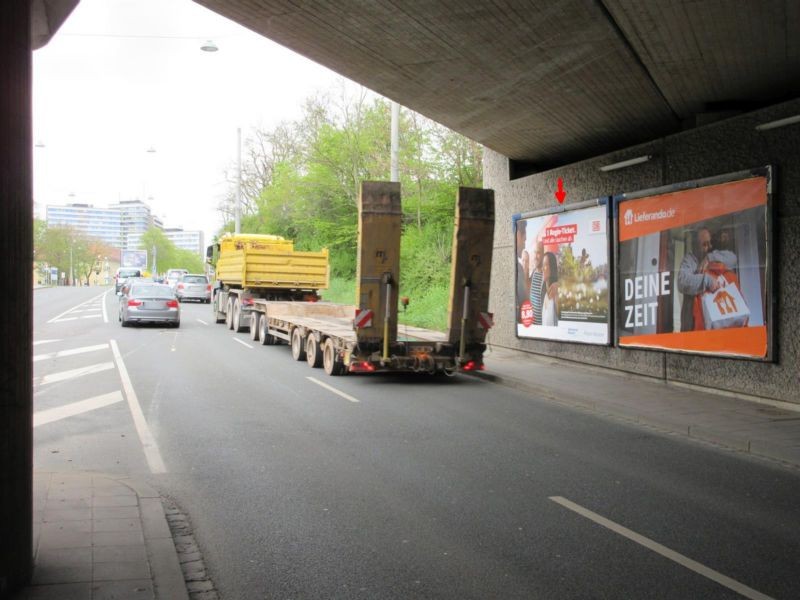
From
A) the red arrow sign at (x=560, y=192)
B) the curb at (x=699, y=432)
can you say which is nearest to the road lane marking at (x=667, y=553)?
the curb at (x=699, y=432)

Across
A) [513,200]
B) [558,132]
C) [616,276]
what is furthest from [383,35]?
[513,200]

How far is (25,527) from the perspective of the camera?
3.79m

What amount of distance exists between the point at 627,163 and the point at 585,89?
2370mm

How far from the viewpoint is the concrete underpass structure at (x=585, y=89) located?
3.82 meters

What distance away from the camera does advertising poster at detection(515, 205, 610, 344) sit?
13.7 m

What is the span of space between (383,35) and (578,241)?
22.2 feet

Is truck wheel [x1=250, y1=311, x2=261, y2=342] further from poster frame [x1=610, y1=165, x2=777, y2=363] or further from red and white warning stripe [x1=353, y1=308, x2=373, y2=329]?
poster frame [x1=610, y1=165, x2=777, y2=363]

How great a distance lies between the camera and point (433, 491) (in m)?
6.12

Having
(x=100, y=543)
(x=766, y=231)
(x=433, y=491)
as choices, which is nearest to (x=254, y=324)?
(x=766, y=231)

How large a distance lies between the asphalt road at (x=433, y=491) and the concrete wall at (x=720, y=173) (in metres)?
2.63

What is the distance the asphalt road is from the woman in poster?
3831mm

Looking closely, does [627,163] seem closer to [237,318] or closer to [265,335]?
[265,335]

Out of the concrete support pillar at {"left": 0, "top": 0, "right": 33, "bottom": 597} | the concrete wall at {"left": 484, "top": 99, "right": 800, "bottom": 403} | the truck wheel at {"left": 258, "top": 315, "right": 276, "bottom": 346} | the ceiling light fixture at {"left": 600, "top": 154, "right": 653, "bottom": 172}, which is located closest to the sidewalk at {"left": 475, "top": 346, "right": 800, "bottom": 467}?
the concrete wall at {"left": 484, "top": 99, "right": 800, "bottom": 403}

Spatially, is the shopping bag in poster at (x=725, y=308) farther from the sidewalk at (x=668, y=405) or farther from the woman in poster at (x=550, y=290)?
the woman in poster at (x=550, y=290)
